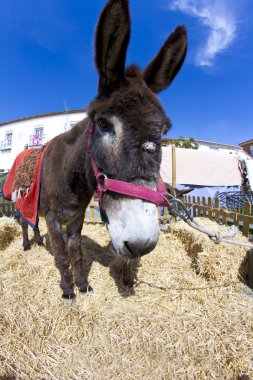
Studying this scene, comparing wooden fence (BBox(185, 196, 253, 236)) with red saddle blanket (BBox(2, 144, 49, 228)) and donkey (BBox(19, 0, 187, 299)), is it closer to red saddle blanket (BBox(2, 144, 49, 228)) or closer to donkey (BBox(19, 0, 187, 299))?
donkey (BBox(19, 0, 187, 299))

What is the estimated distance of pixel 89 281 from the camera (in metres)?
3.36

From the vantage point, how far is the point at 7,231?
17.8 feet

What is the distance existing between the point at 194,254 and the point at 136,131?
145 inches

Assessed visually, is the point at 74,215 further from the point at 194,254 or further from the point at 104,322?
the point at 194,254

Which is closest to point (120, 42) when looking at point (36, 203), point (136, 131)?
point (136, 131)

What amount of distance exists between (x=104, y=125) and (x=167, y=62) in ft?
2.99

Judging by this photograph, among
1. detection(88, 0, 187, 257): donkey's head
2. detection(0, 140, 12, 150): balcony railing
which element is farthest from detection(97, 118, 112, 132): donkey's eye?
detection(0, 140, 12, 150): balcony railing

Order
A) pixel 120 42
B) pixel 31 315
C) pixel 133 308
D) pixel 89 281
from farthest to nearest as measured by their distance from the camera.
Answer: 1. pixel 89 281
2. pixel 133 308
3. pixel 31 315
4. pixel 120 42

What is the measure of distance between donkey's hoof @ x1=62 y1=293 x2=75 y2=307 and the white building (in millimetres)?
32892

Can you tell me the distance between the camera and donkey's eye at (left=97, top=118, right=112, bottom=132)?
1.65 m

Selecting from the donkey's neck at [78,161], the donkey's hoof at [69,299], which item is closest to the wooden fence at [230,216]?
the donkey's neck at [78,161]

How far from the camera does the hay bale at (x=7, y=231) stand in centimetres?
526

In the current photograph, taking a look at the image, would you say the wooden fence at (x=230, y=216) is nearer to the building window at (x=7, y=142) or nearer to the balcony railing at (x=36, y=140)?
the balcony railing at (x=36, y=140)

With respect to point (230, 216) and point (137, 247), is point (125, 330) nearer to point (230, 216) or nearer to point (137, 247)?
point (137, 247)
